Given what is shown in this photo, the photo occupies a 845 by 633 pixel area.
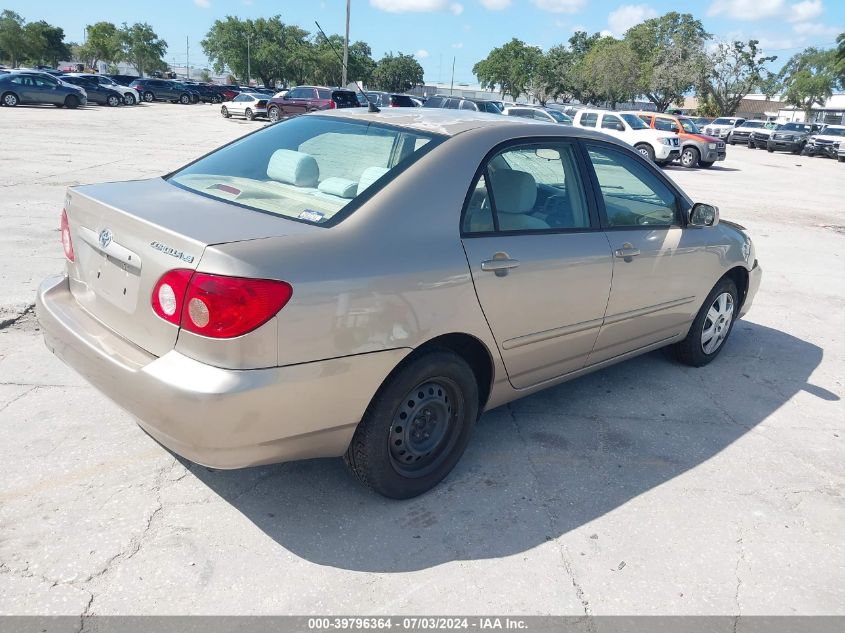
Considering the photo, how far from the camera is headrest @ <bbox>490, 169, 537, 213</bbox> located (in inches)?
131

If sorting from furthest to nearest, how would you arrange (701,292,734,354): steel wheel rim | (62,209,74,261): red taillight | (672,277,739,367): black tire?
(701,292,734,354): steel wheel rim → (672,277,739,367): black tire → (62,209,74,261): red taillight

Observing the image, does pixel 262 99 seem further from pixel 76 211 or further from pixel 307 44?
pixel 307 44

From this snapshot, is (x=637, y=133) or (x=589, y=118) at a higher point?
(x=589, y=118)

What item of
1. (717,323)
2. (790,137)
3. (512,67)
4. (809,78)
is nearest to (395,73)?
(512,67)

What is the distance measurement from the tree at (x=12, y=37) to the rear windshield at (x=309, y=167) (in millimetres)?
95774

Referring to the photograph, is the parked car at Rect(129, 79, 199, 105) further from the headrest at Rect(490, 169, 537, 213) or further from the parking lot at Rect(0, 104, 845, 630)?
the headrest at Rect(490, 169, 537, 213)

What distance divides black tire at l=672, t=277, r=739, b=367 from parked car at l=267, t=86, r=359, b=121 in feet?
86.5

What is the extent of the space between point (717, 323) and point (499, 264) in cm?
270

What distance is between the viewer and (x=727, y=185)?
62.3 ft

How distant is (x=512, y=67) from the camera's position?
102 meters

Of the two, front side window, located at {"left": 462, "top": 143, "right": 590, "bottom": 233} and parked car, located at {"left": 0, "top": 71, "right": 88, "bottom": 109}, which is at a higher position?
front side window, located at {"left": 462, "top": 143, "right": 590, "bottom": 233}

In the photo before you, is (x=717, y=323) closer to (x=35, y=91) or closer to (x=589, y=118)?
(x=589, y=118)

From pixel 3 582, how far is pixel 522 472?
230cm

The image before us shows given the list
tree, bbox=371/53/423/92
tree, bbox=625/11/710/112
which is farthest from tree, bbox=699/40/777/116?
tree, bbox=371/53/423/92
